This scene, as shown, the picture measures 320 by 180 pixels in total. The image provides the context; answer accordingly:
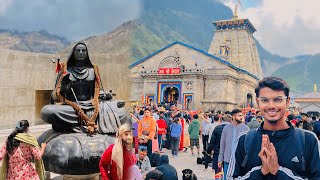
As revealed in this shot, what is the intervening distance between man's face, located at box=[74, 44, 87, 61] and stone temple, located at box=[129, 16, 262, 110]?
2706cm

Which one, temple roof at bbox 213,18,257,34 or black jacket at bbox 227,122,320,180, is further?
temple roof at bbox 213,18,257,34

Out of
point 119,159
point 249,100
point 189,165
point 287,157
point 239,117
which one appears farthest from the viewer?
point 249,100

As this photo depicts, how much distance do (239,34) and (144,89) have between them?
633 inches

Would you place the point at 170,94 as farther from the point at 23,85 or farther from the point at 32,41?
the point at 23,85

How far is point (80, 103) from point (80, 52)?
1.04 m

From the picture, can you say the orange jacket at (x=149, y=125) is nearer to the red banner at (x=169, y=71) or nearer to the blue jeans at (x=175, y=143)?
the blue jeans at (x=175, y=143)

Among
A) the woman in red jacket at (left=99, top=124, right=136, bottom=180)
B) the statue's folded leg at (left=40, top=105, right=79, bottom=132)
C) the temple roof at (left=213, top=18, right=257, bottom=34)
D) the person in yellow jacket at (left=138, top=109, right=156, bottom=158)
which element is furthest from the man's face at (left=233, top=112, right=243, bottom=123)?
the temple roof at (left=213, top=18, right=257, bottom=34)

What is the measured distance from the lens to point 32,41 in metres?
19.7

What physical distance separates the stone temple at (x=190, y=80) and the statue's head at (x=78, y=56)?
26983 millimetres

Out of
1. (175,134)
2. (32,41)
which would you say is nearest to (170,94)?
(32,41)

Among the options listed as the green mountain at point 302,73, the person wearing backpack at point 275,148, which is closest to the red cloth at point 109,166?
the person wearing backpack at point 275,148

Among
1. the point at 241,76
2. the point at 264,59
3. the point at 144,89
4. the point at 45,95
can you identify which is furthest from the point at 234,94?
the point at 264,59

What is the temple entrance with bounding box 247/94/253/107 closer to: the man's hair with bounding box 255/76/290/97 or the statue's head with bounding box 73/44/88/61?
the statue's head with bounding box 73/44/88/61

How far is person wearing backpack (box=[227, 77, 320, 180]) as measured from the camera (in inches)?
75.6
